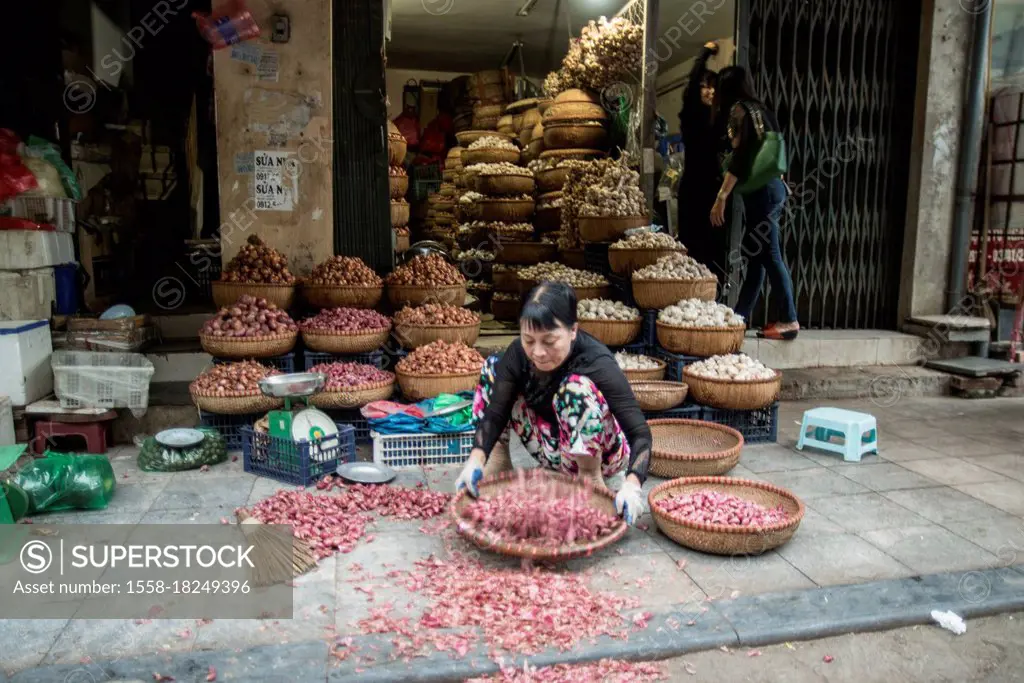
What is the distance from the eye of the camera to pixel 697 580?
3.17 m

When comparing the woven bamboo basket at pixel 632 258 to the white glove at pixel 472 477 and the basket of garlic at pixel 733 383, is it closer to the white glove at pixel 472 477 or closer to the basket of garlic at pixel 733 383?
the basket of garlic at pixel 733 383

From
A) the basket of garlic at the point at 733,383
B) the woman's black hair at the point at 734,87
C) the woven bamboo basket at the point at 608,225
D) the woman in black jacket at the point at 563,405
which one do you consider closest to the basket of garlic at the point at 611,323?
the basket of garlic at the point at 733,383

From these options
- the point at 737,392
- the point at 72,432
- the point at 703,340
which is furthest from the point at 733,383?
the point at 72,432

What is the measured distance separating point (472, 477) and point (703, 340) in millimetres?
2397

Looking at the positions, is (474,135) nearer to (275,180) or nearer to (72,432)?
(275,180)

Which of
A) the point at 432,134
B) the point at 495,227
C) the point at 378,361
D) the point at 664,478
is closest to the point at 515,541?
the point at 664,478

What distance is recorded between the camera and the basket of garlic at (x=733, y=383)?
4.85m

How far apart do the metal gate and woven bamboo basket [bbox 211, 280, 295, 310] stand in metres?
4.45

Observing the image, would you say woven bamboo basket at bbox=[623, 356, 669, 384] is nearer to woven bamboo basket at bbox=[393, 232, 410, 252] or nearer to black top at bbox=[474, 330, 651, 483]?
black top at bbox=[474, 330, 651, 483]

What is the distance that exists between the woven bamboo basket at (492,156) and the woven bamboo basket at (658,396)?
4.63 metres

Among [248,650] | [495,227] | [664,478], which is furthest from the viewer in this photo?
[495,227]

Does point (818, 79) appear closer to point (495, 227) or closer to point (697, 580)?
point (495, 227)

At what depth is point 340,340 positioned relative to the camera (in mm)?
5102

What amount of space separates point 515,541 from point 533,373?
820 millimetres
